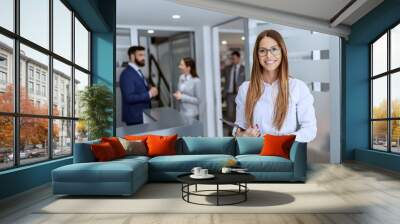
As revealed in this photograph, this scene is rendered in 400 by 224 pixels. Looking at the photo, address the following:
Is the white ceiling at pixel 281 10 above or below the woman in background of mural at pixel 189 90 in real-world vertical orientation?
above

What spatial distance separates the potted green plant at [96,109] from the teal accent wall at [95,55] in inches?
20.5

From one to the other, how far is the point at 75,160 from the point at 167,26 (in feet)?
21.8

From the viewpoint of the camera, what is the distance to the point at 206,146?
22.0 feet

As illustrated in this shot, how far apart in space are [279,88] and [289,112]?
1.61 ft

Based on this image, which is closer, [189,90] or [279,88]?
[279,88]

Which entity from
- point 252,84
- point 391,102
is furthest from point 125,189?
point 391,102

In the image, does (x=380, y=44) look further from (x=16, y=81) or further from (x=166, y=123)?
(x=16, y=81)

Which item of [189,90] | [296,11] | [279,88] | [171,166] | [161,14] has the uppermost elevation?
[161,14]

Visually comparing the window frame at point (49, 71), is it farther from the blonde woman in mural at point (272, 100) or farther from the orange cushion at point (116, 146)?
the blonde woman in mural at point (272, 100)

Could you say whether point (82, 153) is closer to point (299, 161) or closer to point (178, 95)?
point (299, 161)

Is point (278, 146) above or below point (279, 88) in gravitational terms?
below

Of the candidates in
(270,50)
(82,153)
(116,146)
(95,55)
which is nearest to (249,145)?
(116,146)

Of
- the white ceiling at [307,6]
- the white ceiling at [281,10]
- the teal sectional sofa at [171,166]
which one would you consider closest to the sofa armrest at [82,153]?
the teal sectional sofa at [171,166]

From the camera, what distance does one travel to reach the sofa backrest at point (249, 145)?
21.8 feet
